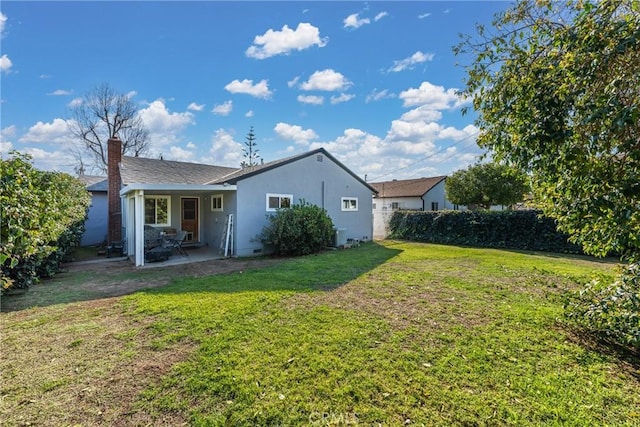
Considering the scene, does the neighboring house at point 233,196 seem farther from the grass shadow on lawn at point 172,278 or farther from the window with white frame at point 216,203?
the grass shadow on lawn at point 172,278

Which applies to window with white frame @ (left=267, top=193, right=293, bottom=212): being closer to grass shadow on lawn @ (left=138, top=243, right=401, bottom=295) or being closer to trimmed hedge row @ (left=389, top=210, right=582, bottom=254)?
grass shadow on lawn @ (left=138, top=243, right=401, bottom=295)

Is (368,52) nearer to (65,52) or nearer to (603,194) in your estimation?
(603,194)

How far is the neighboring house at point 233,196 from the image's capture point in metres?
11.7

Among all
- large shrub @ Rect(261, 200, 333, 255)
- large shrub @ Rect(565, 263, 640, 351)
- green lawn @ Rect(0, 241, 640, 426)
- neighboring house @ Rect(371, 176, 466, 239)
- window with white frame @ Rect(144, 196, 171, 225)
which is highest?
neighboring house @ Rect(371, 176, 466, 239)

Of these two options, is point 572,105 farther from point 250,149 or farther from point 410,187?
point 250,149

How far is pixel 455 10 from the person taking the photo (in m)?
7.10

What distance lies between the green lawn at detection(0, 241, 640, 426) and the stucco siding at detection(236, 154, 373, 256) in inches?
219

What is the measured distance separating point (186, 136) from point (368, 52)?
1770 cm

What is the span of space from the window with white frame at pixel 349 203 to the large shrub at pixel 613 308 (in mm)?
11649

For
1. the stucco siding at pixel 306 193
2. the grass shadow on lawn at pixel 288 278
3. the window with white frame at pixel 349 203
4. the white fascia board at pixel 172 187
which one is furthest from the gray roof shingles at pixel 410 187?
the grass shadow on lawn at pixel 288 278

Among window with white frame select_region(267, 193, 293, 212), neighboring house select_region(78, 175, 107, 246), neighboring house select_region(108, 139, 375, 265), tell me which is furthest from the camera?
neighboring house select_region(78, 175, 107, 246)

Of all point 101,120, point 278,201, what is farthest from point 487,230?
point 101,120

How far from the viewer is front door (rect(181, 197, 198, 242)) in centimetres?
1425

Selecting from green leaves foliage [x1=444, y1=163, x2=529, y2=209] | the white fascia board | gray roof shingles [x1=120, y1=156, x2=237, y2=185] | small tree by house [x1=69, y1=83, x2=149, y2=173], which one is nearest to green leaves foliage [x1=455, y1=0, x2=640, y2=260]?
the white fascia board
